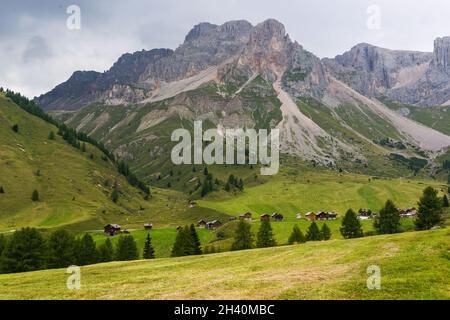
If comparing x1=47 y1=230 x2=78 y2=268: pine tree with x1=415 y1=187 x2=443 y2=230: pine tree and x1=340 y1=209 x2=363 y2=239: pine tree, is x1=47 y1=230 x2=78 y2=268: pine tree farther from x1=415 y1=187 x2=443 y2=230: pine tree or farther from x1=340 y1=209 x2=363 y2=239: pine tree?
x1=415 y1=187 x2=443 y2=230: pine tree

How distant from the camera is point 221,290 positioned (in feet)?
124

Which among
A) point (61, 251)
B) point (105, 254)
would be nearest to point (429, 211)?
point (105, 254)

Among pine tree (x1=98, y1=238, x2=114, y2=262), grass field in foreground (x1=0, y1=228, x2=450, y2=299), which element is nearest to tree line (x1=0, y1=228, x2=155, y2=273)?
pine tree (x1=98, y1=238, x2=114, y2=262)

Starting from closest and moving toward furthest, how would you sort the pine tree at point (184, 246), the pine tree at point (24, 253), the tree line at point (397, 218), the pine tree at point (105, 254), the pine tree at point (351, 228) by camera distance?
the pine tree at point (24, 253), the tree line at point (397, 218), the pine tree at point (105, 254), the pine tree at point (184, 246), the pine tree at point (351, 228)

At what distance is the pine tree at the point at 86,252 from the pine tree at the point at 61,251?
4.29ft

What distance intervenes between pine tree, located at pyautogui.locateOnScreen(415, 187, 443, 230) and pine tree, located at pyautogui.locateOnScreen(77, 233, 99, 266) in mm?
78953

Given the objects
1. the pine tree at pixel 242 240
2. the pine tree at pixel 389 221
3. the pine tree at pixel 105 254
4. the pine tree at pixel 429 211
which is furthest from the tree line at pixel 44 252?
the pine tree at pixel 429 211

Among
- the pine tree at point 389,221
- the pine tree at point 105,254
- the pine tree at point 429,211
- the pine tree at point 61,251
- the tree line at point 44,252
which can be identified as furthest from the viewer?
the pine tree at point 389,221

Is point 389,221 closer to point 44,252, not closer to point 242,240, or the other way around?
point 242,240

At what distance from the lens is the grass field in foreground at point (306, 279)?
1371 inches

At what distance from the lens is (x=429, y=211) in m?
104

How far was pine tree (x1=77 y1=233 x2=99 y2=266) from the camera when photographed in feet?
332

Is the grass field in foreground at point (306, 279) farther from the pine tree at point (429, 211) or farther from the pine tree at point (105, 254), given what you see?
the pine tree at point (429, 211)
